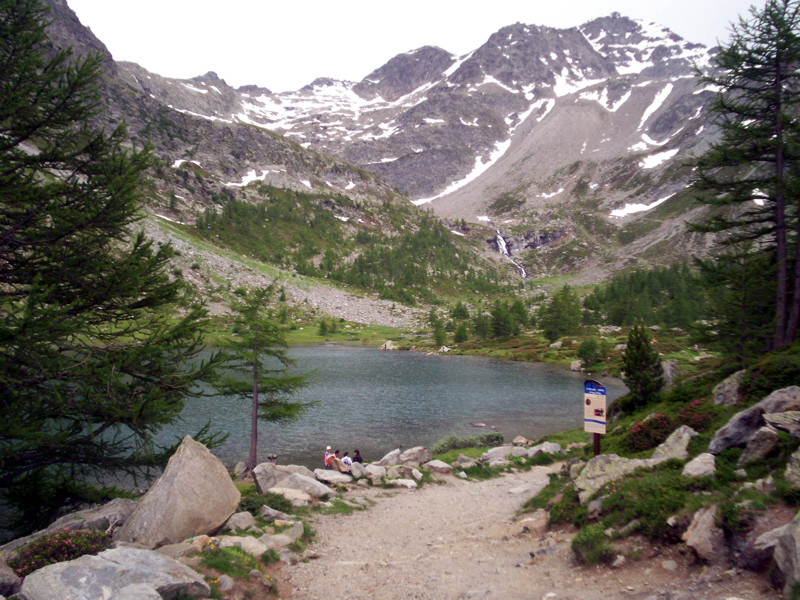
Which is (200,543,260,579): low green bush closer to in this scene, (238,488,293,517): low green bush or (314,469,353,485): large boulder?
(238,488,293,517): low green bush

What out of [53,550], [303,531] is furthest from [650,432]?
[53,550]

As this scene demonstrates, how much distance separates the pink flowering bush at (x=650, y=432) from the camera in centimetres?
1405

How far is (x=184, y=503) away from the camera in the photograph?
11172 millimetres

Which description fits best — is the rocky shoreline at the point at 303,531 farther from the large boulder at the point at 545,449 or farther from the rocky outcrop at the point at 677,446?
the large boulder at the point at 545,449

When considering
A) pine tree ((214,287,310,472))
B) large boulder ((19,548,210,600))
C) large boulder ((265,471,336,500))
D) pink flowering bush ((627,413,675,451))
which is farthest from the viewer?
pine tree ((214,287,310,472))

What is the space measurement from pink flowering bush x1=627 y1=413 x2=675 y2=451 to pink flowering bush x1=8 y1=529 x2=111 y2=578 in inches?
648

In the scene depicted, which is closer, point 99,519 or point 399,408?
point 99,519

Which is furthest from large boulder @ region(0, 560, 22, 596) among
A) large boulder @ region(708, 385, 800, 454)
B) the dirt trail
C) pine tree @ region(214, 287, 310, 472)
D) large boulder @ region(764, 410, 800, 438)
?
pine tree @ region(214, 287, 310, 472)

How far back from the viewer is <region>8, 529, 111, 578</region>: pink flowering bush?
7974 mm

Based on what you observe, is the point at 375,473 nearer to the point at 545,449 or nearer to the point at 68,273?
→ the point at 545,449

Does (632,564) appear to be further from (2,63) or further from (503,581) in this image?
(2,63)

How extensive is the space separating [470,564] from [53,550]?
32.4 ft

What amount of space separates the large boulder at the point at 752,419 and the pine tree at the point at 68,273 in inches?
632

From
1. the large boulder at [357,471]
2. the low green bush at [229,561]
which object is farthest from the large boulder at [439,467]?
the low green bush at [229,561]
